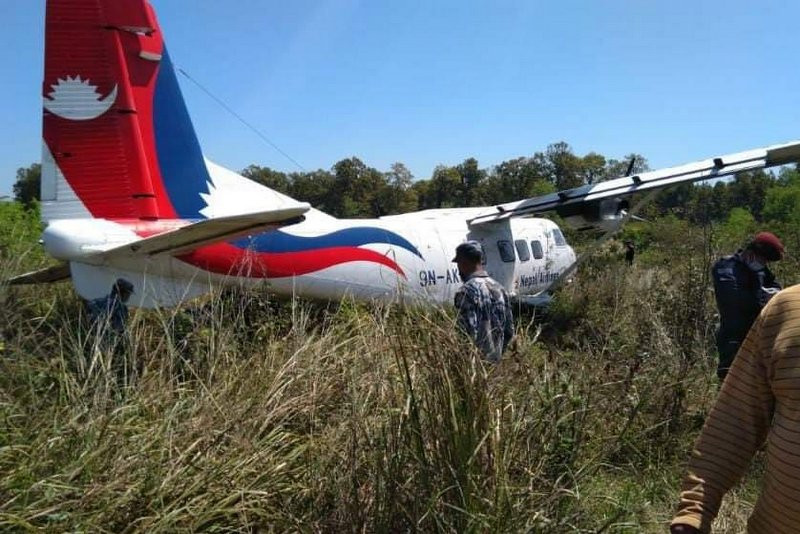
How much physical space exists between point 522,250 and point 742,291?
727 centimetres

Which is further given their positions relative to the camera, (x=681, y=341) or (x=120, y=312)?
(x=681, y=341)

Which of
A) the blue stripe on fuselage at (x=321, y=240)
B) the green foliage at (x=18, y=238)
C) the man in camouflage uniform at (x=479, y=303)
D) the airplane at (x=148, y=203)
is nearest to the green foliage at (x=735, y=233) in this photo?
the airplane at (x=148, y=203)

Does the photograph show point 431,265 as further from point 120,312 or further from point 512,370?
point 512,370

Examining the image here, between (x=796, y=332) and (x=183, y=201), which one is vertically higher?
(x=183, y=201)

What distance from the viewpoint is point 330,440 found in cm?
328

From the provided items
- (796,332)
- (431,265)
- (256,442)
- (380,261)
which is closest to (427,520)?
(256,442)

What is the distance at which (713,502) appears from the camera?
196 cm

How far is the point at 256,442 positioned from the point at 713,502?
2208mm

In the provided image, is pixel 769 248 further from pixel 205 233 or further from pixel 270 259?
pixel 270 259

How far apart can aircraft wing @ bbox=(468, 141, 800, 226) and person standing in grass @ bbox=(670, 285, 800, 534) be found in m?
10.00

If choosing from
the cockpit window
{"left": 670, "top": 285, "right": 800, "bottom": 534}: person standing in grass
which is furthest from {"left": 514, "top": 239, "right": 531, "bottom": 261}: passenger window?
{"left": 670, "top": 285, "right": 800, "bottom": 534}: person standing in grass

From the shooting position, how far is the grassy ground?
2666mm

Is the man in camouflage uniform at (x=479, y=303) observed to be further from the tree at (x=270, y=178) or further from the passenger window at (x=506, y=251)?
the tree at (x=270, y=178)

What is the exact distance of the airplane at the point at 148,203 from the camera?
6.49m
